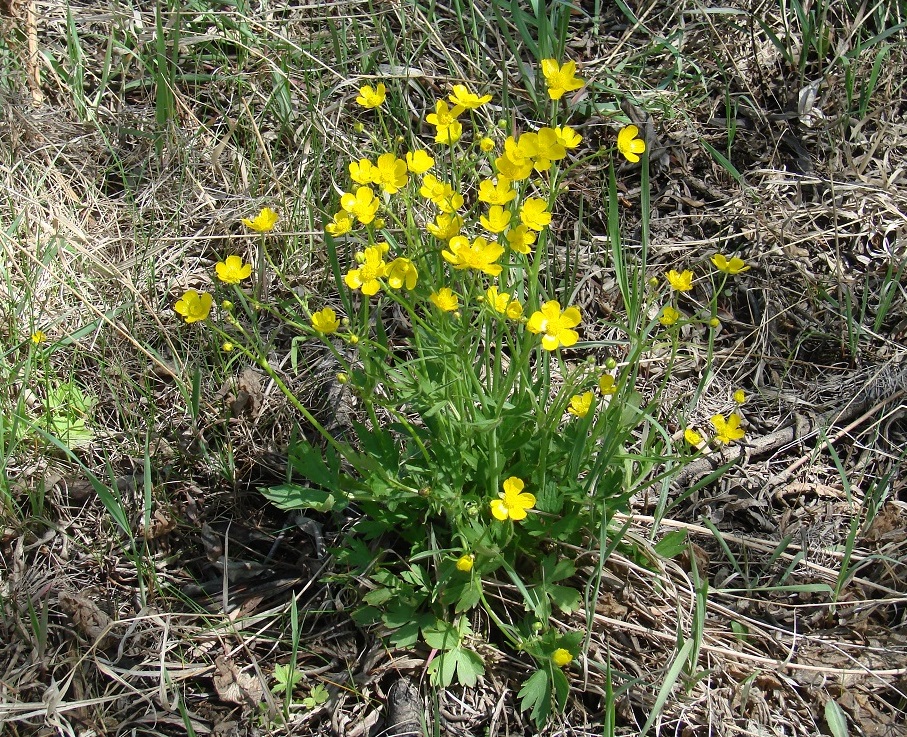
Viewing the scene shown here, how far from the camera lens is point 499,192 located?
1673 mm

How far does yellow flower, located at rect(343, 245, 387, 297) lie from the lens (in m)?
1.65

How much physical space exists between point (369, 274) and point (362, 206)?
5.6 inches

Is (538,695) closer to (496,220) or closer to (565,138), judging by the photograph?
(496,220)

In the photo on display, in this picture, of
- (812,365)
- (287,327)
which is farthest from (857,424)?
(287,327)

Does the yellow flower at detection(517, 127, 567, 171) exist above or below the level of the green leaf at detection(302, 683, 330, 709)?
above

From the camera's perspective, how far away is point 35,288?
2.70 m

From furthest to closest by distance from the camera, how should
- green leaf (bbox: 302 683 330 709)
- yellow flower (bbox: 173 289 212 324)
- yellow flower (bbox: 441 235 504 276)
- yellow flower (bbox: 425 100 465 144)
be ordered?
green leaf (bbox: 302 683 330 709) < yellow flower (bbox: 425 100 465 144) < yellow flower (bbox: 173 289 212 324) < yellow flower (bbox: 441 235 504 276)

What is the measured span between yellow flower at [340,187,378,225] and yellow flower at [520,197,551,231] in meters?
0.31

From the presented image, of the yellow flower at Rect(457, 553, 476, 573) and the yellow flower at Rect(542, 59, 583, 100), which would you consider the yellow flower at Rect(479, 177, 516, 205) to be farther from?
the yellow flower at Rect(457, 553, 476, 573)

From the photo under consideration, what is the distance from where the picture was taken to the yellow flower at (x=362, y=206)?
1.68 m

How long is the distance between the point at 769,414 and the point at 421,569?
1.30m

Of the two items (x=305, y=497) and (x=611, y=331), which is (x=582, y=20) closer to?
(x=611, y=331)

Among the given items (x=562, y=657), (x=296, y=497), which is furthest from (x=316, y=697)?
(x=562, y=657)

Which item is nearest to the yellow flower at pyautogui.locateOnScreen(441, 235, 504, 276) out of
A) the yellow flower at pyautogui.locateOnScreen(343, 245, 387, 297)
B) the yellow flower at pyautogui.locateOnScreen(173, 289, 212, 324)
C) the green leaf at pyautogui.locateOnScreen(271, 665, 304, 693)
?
the yellow flower at pyautogui.locateOnScreen(343, 245, 387, 297)
